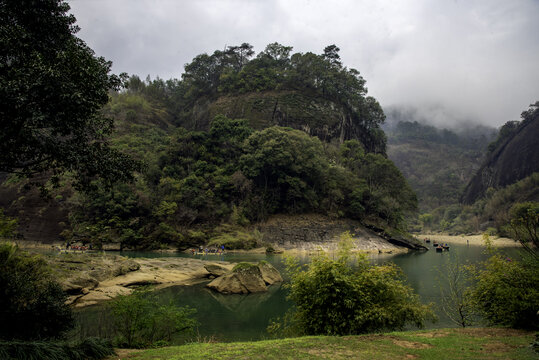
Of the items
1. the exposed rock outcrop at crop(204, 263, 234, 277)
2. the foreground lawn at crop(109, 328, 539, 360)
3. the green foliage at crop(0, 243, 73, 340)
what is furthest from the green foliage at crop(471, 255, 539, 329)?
the exposed rock outcrop at crop(204, 263, 234, 277)

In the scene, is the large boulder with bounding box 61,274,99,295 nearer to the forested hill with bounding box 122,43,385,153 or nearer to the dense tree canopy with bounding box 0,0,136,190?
the dense tree canopy with bounding box 0,0,136,190

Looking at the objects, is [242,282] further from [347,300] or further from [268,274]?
[347,300]

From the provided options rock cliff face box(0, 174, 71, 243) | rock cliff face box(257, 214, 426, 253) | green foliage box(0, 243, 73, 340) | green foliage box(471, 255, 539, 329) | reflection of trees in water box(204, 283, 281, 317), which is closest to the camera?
green foliage box(0, 243, 73, 340)

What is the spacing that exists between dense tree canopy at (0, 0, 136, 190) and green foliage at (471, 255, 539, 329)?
13321mm

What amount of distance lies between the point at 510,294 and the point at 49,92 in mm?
14696

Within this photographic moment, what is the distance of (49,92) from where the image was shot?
8.11 metres

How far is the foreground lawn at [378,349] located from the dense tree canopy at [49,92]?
243 inches

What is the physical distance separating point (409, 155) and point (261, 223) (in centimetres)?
16626

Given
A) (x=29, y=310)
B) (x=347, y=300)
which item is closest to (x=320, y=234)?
(x=347, y=300)

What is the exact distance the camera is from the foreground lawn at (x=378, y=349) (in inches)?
262

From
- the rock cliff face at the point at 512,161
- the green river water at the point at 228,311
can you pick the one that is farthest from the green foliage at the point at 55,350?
the rock cliff face at the point at 512,161

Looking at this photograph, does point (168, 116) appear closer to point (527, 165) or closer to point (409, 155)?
point (527, 165)

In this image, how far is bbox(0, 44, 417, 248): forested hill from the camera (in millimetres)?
46250

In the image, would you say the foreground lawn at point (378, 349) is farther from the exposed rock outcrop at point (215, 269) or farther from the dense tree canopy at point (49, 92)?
the exposed rock outcrop at point (215, 269)
